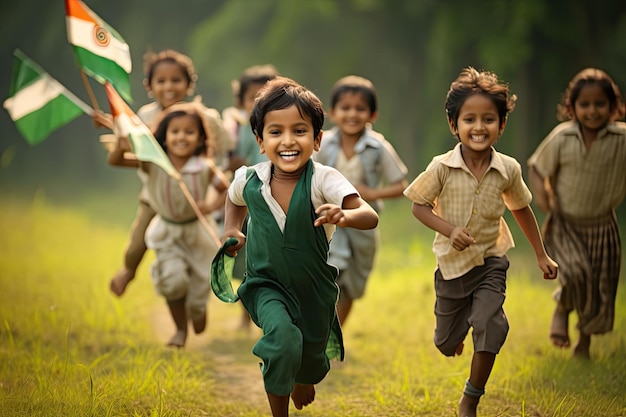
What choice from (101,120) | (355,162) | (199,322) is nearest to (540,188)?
(355,162)

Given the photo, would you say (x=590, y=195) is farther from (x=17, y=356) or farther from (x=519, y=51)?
(x=519, y=51)

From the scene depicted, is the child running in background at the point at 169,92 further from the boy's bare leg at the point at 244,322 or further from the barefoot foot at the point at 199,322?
the boy's bare leg at the point at 244,322

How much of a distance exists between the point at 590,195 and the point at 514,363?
1174mm

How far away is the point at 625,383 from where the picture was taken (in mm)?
5266

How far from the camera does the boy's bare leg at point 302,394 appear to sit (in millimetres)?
4484

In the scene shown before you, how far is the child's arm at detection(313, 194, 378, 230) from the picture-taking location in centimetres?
369

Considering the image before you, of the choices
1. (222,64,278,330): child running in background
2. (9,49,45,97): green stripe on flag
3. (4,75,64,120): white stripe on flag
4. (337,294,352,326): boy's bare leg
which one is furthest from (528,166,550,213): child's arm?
(9,49,45,97): green stripe on flag

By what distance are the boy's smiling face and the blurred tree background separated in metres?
4.48

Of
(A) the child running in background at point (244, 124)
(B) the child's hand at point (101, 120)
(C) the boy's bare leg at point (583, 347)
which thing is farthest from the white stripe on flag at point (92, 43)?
(C) the boy's bare leg at point (583, 347)

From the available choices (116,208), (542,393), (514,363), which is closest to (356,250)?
(514,363)

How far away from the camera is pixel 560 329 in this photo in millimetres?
6000

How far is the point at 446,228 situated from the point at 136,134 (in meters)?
1.88

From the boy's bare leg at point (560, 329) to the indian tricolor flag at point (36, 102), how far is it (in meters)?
3.33

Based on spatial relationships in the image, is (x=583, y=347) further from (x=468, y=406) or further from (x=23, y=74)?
(x=23, y=74)
